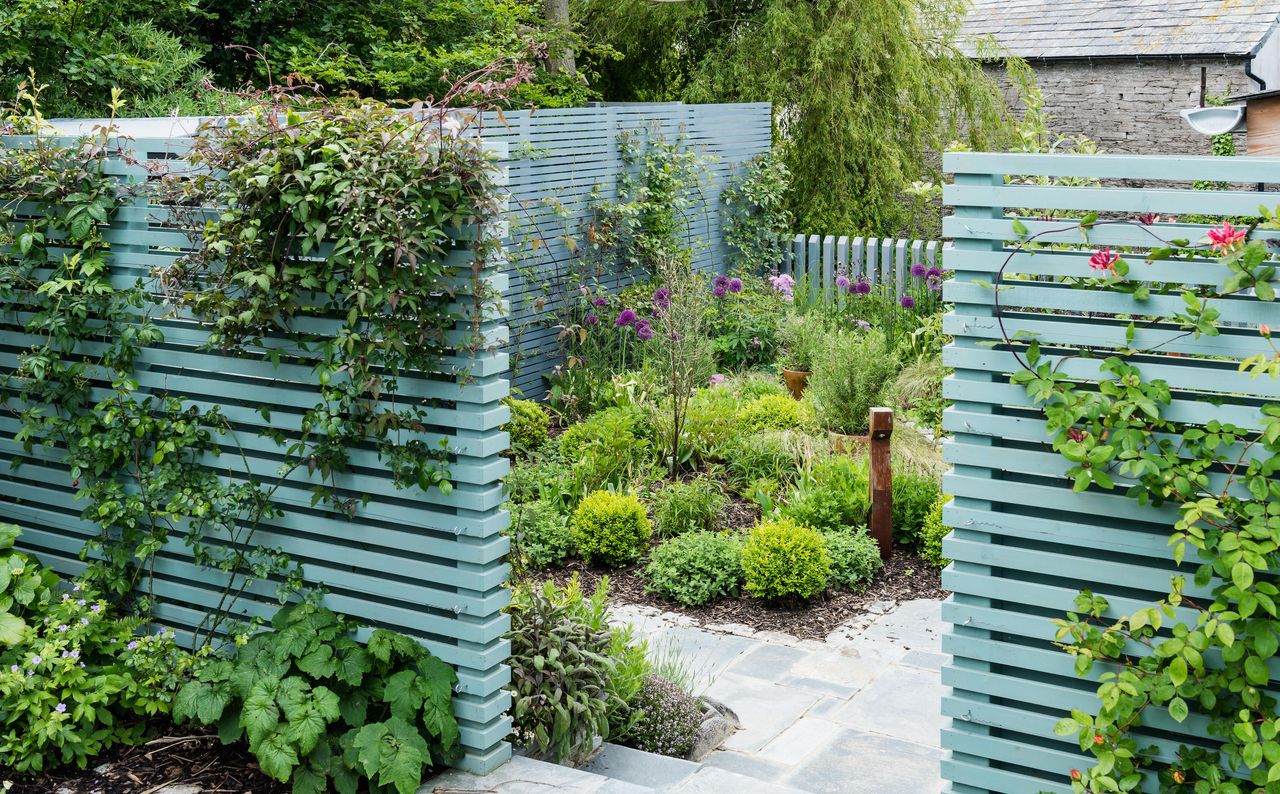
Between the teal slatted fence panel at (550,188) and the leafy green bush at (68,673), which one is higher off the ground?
the teal slatted fence panel at (550,188)

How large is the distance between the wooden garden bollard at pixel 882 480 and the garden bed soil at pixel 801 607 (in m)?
0.15

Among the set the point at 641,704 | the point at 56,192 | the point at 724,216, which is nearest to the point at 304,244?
the point at 56,192

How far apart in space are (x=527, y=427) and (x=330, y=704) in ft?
13.1

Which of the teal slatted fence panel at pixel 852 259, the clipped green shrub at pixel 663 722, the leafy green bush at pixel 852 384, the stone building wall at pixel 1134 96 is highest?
the stone building wall at pixel 1134 96

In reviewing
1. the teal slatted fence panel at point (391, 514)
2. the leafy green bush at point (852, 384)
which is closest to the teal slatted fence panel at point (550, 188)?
the leafy green bush at point (852, 384)

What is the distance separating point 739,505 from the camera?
22.2 feet

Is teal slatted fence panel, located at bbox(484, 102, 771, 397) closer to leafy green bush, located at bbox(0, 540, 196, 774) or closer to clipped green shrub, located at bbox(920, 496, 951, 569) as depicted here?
A: clipped green shrub, located at bbox(920, 496, 951, 569)

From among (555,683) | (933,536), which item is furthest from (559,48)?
(555,683)

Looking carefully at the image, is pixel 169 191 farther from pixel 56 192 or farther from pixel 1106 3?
pixel 1106 3

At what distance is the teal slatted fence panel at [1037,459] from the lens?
2691 mm

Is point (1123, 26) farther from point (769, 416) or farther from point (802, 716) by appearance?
point (802, 716)

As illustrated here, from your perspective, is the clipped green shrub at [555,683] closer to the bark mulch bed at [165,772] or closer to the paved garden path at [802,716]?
the paved garden path at [802,716]

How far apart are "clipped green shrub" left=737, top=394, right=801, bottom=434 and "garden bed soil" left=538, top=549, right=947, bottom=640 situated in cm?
145

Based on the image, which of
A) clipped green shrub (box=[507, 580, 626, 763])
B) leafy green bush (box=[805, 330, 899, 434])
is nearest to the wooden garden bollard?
leafy green bush (box=[805, 330, 899, 434])
